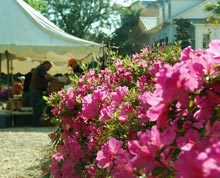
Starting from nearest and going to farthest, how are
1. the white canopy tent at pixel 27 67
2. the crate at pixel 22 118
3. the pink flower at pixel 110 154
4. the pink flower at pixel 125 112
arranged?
the pink flower at pixel 110 154 < the pink flower at pixel 125 112 < the crate at pixel 22 118 < the white canopy tent at pixel 27 67

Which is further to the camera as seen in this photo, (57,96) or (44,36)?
(44,36)

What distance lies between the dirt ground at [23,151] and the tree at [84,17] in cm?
4764

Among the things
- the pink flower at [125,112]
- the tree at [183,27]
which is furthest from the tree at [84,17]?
the pink flower at [125,112]

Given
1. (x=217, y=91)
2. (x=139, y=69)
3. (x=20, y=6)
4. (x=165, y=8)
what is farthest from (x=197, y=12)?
(x=217, y=91)

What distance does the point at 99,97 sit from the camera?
297 cm

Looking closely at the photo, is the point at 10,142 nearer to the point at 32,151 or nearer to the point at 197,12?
the point at 32,151

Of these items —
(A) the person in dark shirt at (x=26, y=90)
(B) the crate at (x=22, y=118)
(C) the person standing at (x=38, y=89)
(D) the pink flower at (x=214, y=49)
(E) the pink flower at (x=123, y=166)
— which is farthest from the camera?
(A) the person in dark shirt at (x=26, y=90)

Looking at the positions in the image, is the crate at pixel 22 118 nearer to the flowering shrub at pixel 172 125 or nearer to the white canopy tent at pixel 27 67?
the white canopy tent at pixel 27 67

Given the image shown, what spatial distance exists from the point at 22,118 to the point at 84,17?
47.4m

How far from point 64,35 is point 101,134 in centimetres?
943

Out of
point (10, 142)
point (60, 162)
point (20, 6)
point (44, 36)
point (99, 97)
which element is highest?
point (20, 6)

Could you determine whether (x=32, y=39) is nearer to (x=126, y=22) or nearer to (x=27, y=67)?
(x=27, y=67)

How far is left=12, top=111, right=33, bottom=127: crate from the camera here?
12844 millimetres

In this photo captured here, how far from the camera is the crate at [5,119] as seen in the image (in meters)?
12.3
